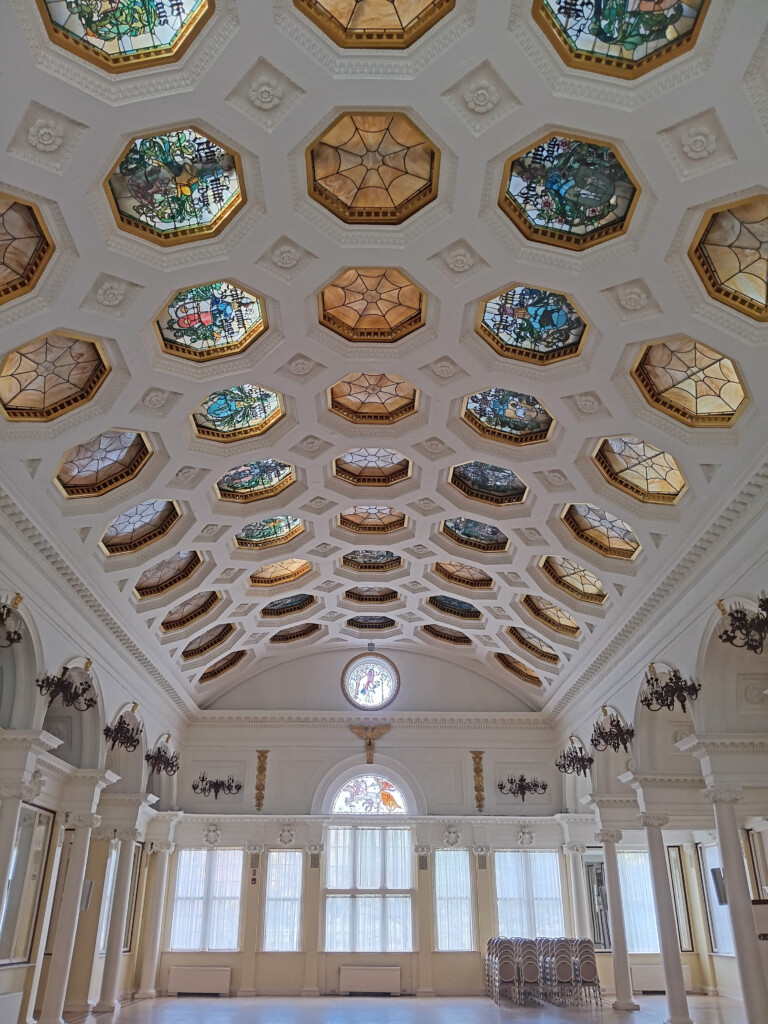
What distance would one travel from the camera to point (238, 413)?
45.8ft

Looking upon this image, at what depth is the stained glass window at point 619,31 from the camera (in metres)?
7.32

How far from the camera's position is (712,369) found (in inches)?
439

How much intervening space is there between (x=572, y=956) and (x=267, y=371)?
628 inches

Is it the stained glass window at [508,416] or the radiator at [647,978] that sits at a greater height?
the stained glass window at [508,416]

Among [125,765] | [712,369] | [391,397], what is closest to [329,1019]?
[125,765]

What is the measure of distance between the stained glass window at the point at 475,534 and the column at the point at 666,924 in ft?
22.1

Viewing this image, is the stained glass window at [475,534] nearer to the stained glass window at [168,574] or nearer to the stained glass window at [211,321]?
the stained glass window at [168,574]

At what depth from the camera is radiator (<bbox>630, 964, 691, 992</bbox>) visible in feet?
72.2

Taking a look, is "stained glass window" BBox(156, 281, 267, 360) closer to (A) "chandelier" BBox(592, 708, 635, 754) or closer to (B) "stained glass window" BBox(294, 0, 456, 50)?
(B) "stained glass window" BBox(294, 0, 456, 50)

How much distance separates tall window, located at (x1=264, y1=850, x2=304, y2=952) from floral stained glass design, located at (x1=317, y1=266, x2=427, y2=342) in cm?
1785

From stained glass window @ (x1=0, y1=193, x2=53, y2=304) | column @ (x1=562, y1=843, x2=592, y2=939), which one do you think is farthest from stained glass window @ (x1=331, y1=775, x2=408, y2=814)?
stained glass window @ (x1=0, y1=193, x2=53, y2=304)

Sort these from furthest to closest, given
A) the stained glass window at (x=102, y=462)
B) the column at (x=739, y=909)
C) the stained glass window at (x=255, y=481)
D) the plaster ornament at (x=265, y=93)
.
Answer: the stained glass window at (x=255, y=481) → the stained glass window at (x=102, y=462) → the column at (x=739, y=909) → the plaster ornament at (x=265, y=93)

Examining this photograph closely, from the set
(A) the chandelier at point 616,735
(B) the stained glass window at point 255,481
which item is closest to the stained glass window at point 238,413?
(B) the stained glass window at point 255,481

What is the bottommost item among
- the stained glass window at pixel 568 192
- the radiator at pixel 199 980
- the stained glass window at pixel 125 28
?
the radiator at pixel 199 980
